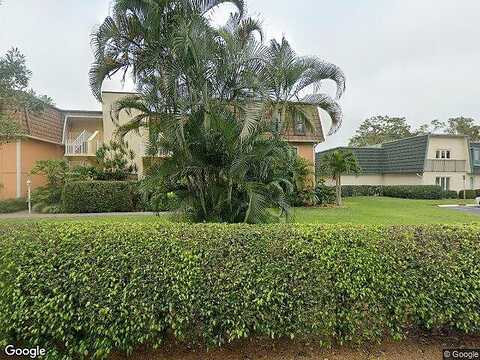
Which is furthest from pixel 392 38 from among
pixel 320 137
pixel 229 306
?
pixel 229 306

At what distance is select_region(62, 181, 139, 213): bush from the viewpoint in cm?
1368

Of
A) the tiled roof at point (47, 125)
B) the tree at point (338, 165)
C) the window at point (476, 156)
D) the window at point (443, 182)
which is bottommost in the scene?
the window at point (443, 182)

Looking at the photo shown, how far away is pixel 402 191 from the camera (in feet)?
85.7

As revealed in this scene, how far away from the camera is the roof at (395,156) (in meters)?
27.3

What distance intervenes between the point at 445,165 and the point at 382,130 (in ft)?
54.6

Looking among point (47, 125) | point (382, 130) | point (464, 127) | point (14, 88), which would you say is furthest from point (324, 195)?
point (464, 127)

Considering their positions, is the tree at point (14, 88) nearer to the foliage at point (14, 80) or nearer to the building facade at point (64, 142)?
the foliage at point (14, 80)

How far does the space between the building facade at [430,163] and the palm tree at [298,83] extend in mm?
19164

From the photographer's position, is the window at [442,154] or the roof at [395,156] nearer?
the roof at [395,156]

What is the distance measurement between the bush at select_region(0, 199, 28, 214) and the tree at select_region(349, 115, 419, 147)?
41.5 m

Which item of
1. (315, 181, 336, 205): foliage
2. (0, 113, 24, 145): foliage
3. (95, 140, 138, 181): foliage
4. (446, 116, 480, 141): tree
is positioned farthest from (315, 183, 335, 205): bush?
(446, 116, 480, 141): tree

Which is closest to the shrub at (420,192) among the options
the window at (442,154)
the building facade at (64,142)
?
the window at (442,154)

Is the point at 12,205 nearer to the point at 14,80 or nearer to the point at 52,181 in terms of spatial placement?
the point at 52,181

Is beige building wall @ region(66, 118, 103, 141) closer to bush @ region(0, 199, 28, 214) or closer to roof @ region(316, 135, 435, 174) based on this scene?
bush @ region(0, 199, 28, 214)
